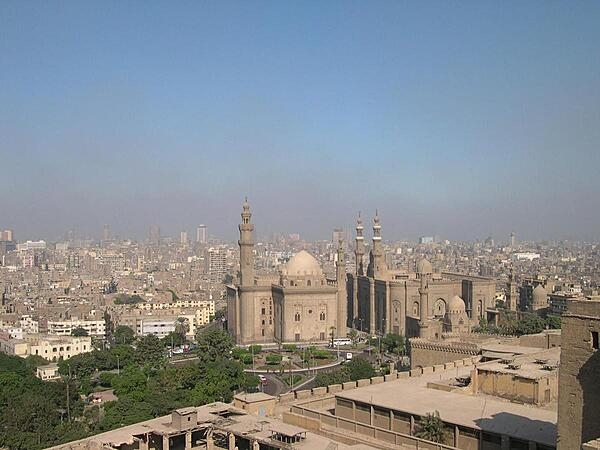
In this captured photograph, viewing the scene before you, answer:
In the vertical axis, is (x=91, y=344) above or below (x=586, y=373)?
below

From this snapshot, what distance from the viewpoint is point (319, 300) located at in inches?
1693

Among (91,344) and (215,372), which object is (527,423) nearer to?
(215,372)

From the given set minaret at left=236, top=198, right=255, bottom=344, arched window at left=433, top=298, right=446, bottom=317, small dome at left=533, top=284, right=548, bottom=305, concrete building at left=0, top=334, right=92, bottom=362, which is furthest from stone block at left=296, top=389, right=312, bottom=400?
small dome at left=533, top=284, right=548, bottom=305

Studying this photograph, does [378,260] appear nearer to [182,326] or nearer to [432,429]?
[182,326]

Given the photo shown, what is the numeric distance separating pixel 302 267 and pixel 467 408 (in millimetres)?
28870

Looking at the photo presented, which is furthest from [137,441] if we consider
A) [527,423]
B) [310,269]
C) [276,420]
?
[310,269]

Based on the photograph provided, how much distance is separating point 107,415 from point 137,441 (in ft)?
30.8

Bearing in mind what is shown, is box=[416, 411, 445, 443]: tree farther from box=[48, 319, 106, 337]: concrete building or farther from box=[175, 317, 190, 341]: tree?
box=[48, 319, 106, 337]: concrete building

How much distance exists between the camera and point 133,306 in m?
60.2

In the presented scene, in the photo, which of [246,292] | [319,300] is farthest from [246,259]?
[319,300]

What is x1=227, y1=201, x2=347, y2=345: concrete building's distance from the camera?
42594mm

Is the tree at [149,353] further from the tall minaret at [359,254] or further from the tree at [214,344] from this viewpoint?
the tall minaret at [359,254]

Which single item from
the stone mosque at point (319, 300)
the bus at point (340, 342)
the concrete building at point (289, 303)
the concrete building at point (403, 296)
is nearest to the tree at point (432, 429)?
the concrete building at point (403, 296)

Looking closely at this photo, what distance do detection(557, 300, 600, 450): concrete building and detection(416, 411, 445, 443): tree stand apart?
385 centimetres
